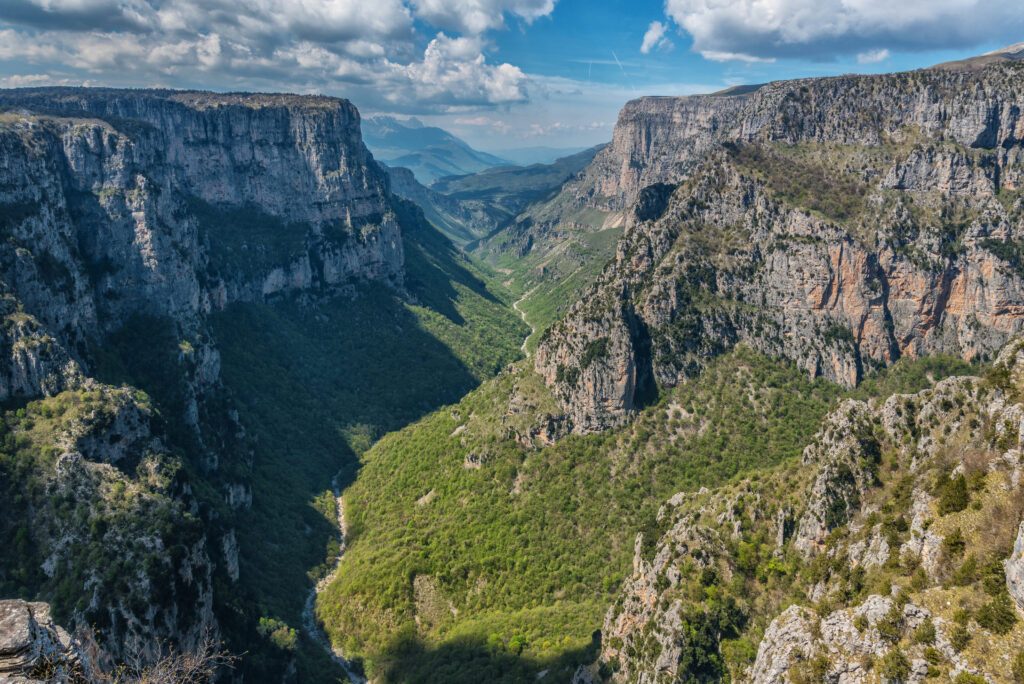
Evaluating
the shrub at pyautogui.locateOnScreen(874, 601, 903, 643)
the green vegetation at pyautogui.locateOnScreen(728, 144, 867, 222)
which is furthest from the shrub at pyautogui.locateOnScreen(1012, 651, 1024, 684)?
the green vegetation at pyautogui.locateOnScreen(728, 144, 867, 222)

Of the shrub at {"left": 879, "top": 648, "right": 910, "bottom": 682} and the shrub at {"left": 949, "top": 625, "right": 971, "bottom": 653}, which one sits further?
the shrub at {"left": 879, "top": 648, "right": 910, "bottom": 682}

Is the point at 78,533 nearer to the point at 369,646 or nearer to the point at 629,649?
the point at 369,646

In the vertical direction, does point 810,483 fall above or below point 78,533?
above

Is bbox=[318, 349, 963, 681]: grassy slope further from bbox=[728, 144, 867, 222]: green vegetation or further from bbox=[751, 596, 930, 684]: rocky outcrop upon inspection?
bbox=[751, 596, 930, 684]: rocky outcrop

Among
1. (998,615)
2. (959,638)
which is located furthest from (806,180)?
(959,638)

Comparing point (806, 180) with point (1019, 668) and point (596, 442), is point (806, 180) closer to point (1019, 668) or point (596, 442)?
point (596, 442)

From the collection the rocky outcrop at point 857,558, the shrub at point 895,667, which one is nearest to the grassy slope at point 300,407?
the rocky outcrop at point 857,558

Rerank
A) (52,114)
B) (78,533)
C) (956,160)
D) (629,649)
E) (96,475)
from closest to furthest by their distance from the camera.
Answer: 1. (629,649)
2. (78,533)
3. (96,475)
4. (956,160)
5. (52,114)

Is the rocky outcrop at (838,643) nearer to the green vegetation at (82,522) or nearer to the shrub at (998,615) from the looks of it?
the shrub at (998,615)

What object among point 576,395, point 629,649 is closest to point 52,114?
point 576,395
